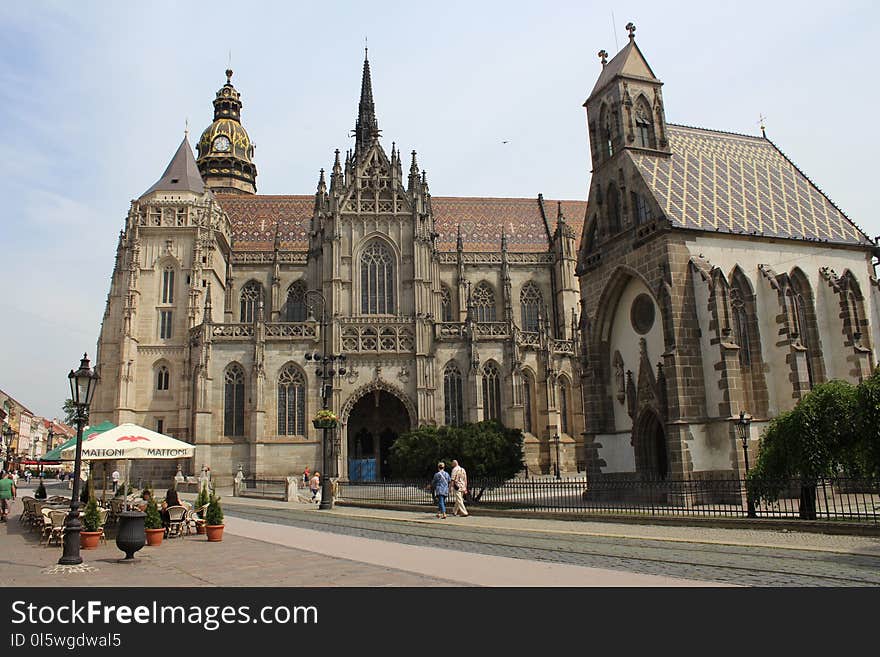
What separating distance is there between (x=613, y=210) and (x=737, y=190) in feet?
16.7

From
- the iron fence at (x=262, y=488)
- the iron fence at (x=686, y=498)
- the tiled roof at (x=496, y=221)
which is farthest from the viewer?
the tiled roof at (x=496, y=221)

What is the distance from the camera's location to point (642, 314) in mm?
26688

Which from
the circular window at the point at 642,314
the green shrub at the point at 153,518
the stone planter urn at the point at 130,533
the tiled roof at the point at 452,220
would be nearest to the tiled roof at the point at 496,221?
the tiled roof at the point at 452,220

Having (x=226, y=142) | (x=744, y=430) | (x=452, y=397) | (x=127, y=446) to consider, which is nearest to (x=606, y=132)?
(x=744, y=430)

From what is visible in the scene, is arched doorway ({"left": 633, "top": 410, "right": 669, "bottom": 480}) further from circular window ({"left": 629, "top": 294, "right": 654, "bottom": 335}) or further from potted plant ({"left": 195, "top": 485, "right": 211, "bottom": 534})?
potted plant ({"left": 195, "top": 485, "right": 211, "bottom": 534})

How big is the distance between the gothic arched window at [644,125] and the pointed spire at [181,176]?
3622 cm

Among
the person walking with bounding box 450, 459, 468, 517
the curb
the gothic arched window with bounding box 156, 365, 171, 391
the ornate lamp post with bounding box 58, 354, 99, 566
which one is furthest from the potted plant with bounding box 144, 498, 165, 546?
the gothic arched window with bounding box 156, 365, 171, 391

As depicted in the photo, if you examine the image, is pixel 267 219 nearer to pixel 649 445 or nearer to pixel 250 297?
pixel 250 297

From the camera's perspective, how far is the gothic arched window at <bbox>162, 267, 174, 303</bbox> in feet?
161

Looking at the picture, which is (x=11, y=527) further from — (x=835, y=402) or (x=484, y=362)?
(x=484, y=362)

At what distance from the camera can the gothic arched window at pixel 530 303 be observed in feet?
180

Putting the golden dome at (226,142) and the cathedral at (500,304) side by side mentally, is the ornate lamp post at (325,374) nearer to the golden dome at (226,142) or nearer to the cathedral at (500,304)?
the cathedral at (500,304)
